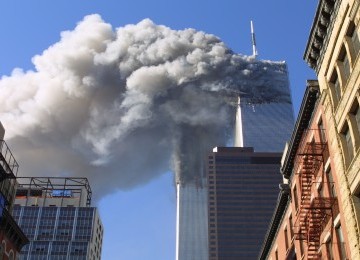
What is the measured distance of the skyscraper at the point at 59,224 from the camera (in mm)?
157500

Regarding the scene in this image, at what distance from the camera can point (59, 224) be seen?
164 meters

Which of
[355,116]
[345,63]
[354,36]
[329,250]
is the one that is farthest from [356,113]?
[329,250]

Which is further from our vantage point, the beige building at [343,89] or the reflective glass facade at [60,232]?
the reflective glass facade at [60,232]

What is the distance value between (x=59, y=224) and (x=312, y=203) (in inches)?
5419

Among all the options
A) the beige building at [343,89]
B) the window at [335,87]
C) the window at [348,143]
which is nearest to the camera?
the beige building at [343,89]

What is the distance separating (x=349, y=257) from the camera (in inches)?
1190

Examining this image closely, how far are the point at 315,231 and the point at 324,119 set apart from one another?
7369mm

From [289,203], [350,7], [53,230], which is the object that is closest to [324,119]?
[350,7]

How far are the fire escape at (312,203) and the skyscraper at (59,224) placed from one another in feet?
406

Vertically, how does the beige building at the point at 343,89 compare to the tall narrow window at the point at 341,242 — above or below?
above

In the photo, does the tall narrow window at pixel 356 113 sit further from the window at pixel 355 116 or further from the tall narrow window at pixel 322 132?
the tall narrow window at pixel 322 132

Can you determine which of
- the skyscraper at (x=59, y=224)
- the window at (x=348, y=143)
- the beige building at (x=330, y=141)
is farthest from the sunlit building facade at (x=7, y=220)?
the skyscraper at (x=59, y=224)

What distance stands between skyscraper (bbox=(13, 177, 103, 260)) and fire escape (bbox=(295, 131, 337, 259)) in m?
124

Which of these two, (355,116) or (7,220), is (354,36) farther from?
(7,220)
